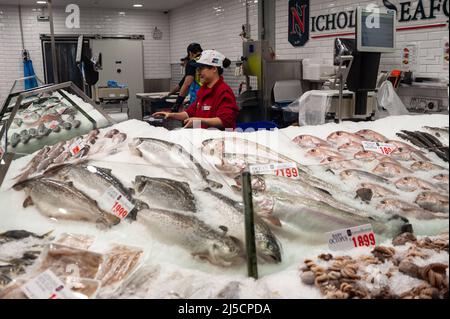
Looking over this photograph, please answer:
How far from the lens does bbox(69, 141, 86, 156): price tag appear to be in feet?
8.41

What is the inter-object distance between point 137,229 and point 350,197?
0.87 m

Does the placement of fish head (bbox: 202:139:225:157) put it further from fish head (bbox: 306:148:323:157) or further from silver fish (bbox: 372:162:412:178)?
silver fish (bbox: 372:162:412:178)

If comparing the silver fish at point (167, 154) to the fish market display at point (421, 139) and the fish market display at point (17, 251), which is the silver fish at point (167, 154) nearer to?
the fish market display at point (17, 251)

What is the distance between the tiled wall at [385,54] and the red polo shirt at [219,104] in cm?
195

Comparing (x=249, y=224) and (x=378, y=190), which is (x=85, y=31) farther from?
(x=249, y=224)

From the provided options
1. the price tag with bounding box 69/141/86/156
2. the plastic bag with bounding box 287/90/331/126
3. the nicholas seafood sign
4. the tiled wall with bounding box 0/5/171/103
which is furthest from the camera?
the tiled wall with bounding box 0/5/171/103

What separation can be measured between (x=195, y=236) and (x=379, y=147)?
1.27 m

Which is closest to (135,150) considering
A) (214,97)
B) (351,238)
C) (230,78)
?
(351,238)

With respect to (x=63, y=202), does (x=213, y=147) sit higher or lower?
higher

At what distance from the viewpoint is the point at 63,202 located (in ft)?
6.30

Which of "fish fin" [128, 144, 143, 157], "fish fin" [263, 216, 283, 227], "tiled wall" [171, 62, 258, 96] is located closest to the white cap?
"fish fin" [128, 144, 143, 157]

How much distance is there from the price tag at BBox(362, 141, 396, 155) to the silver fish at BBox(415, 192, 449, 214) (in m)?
0.49

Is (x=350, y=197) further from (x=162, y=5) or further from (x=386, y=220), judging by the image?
(x=162, y=5)
